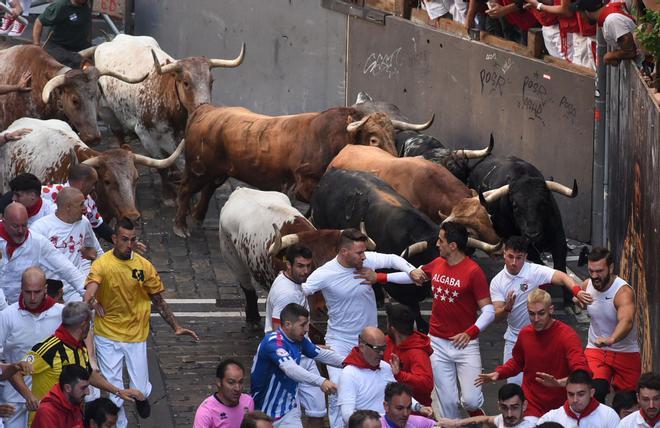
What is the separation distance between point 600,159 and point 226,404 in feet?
27.8

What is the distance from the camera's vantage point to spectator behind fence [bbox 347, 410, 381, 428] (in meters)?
9.85

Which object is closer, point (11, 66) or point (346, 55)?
point (11, 66)

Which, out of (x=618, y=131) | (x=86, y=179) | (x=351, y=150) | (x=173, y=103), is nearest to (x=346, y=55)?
(x=173, y=103)

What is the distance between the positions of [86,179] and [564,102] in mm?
7563

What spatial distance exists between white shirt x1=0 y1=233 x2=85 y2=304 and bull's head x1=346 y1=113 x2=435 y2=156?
6.71 metres

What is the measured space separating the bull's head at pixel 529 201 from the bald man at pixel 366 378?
554 centimetres

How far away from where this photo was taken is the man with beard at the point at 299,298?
12516 mm

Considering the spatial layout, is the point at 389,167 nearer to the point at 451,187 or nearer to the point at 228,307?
the point at 451,187

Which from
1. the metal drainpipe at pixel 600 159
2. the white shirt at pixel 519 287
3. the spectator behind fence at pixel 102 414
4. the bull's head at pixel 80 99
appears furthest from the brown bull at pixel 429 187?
the spectator behind fence at pixel 102 414

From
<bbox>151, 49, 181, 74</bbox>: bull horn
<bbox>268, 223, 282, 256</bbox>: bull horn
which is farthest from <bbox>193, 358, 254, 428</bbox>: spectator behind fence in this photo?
<bbox>151, 49, 181, 74</bbox>: bull horn

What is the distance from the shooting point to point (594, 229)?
18141mm

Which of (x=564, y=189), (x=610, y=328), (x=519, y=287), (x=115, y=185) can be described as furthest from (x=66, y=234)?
(x=564, y=189)

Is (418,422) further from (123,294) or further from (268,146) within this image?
(268,146)

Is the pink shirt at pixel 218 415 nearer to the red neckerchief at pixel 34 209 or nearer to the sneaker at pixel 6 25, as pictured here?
the red neckerchief at pixel 34 209
